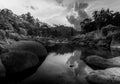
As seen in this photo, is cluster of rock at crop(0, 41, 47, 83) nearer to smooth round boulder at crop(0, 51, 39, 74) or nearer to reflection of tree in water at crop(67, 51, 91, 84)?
smooth round boulder at crop(0, 51, 39, 74)

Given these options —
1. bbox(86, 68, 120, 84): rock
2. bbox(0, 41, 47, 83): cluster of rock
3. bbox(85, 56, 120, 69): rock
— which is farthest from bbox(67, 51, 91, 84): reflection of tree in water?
bbox(0, 41, 47, 83): cluster of rock

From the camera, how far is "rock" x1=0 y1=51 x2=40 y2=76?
1338 cm

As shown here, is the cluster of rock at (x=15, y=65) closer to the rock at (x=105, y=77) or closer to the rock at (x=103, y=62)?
the rock at (x=105, y=77)

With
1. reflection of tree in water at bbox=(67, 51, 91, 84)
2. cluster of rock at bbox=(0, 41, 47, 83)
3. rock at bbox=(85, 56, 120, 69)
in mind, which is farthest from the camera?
rock at bbox=(85, 56, 120, 69)

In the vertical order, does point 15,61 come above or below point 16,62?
above

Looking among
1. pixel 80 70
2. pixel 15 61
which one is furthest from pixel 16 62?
pixel 80 70

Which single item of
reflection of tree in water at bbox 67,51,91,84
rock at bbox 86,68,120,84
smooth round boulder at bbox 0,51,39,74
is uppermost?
smooth round boulder at bbox 0,51,39,74

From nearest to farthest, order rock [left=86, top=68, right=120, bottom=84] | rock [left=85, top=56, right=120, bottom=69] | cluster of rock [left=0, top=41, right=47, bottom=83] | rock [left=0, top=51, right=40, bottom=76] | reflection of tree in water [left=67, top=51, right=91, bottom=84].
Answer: rock [left=86, top=68, right=120, bottom=84]
cluster of rock [left=0, top=41, right=47, bottom=83]
reflection of tree in water [left=67, top=51, right=91, bottom=84]
rock [left=0, top=51, right=40, bottom=76]
rock [left=85, top=56, right=120, bottom=69]

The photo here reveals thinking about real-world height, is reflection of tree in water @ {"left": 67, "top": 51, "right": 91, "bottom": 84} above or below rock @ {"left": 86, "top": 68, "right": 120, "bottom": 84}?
below

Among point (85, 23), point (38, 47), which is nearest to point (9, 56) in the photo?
point (38, 47)

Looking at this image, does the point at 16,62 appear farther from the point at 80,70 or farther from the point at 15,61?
the point at 80,70

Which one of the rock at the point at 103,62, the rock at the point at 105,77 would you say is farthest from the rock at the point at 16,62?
the rock at the point at 103,62

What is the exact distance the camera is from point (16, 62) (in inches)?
544

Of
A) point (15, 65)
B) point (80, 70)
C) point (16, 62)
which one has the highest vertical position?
point (16, 62)
